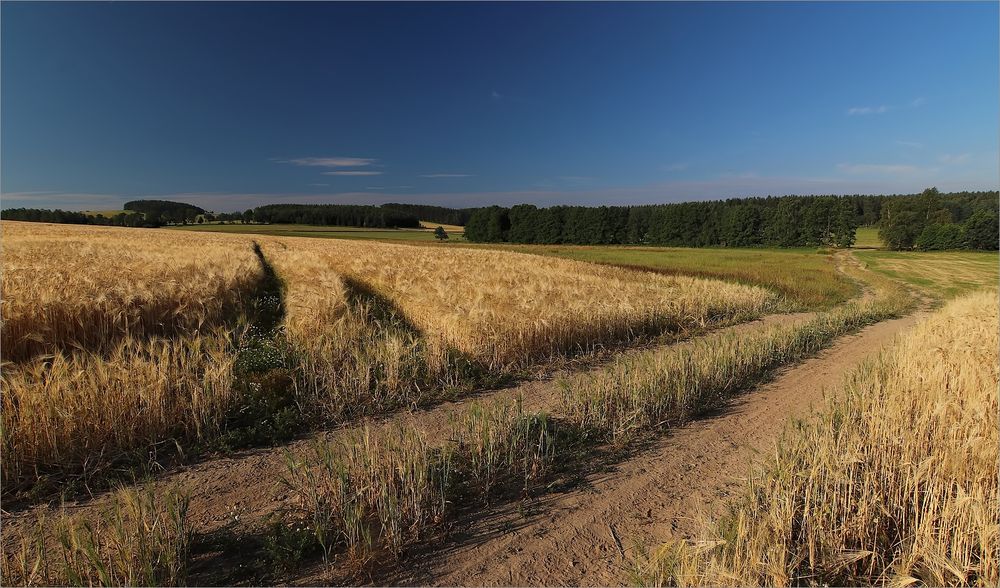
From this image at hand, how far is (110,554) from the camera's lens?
306cm

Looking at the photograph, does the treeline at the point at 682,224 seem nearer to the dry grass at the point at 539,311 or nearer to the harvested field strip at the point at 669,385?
the dry grass at the point at 539,311

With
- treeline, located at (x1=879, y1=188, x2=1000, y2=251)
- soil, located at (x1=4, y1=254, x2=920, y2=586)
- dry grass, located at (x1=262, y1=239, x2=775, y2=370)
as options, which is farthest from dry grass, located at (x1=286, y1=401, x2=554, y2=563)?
treeline, located at (x1=879, y1=188, x2=1000, y2=251)

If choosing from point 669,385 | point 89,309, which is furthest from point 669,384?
point 89,309

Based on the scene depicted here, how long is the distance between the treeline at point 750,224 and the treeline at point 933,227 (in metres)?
0.12

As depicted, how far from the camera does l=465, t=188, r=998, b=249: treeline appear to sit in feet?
240

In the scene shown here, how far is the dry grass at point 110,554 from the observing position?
2.94 meters

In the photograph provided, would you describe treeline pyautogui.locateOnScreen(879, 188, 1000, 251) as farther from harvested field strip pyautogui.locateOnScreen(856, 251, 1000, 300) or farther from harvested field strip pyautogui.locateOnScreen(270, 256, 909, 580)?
harvested field strip pyautogui.locateOnScreen(270, 256, 909, 580)

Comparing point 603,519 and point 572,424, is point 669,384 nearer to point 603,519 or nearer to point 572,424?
point 572,424

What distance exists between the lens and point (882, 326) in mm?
14477

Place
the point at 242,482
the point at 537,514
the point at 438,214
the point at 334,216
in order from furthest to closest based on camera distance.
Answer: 1. the point at 438,214
2. the point at 334,216
3. the point at 242,482
4. the point at 537,514

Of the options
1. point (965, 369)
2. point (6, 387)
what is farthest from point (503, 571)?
point (965, 369)

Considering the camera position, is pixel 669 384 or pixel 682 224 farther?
pixel 682 224

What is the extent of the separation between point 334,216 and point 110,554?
5119 inches

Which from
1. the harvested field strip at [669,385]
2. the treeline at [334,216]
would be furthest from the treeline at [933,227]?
the treeline at [334,216]
